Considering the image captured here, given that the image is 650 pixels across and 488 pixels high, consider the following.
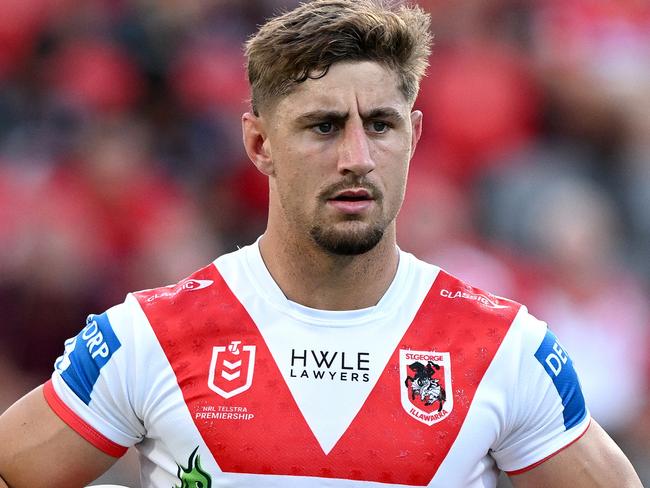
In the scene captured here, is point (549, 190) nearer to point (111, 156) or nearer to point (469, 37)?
point (469, 37)

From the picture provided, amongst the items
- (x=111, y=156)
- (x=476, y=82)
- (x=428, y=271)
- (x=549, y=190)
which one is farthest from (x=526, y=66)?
(x=428, y=271)

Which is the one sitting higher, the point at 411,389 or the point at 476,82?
the point at 476,82

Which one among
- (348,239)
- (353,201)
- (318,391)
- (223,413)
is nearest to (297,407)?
(318,391)

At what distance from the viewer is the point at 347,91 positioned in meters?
3.14

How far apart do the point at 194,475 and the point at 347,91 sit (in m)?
1.10

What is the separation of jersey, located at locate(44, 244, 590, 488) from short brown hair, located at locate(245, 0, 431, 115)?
608 mm

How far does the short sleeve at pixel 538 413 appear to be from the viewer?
10.5 ft

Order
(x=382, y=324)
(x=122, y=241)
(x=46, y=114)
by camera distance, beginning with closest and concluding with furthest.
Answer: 1. (x=382, y=324)
2. (x=122, y=241)
3. (x=46, y=114)

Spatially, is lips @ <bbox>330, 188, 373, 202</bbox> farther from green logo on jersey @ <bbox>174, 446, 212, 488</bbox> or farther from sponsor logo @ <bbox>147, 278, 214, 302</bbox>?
green logo on jersey @ <bbox>174, 446, 212, 488</bbox>

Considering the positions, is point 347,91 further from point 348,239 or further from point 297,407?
point 297,407

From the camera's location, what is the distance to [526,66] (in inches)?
279

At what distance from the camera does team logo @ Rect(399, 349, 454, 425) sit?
316 cm

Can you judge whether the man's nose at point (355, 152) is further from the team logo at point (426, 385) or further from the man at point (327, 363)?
the team logo at point (426, 385)

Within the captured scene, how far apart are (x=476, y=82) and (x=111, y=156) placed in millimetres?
2162
